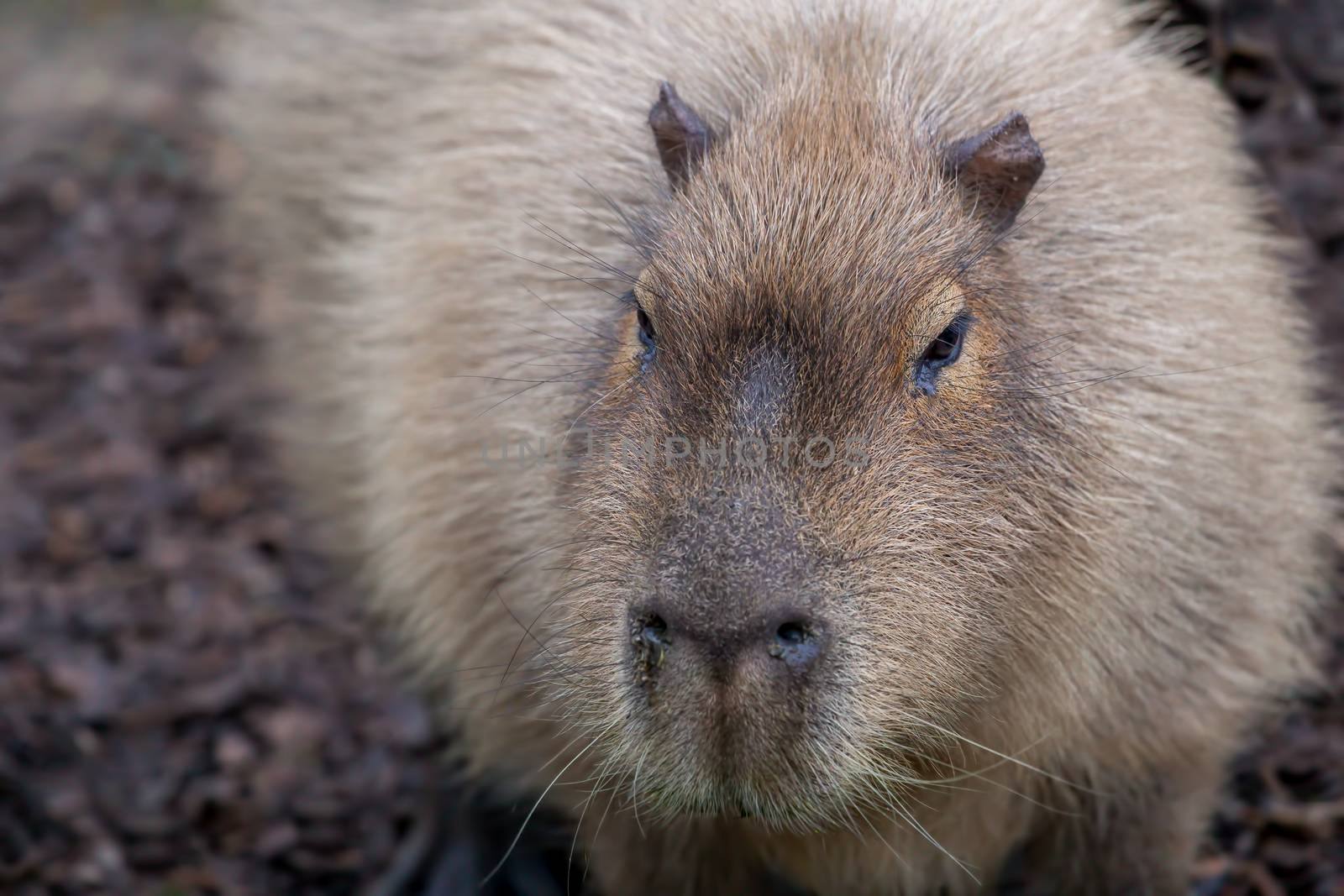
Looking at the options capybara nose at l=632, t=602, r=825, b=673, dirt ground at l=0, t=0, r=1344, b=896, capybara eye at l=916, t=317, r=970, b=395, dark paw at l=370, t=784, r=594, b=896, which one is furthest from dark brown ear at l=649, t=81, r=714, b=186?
dirt ground at l=0, t=0, r=1344, b=896

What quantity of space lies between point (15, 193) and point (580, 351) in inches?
184

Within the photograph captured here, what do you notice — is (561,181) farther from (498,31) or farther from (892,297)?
(892,297)

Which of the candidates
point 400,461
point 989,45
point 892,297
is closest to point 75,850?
point 400,461

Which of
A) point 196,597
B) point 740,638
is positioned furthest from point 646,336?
point 196,597

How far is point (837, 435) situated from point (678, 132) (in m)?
0.83

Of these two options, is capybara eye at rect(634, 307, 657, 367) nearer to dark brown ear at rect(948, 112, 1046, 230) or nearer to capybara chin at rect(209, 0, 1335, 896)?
capybara chin at rect(209, 0, 1335, 896)

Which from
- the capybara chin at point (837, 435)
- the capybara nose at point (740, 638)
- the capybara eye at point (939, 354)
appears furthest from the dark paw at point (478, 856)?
the capybara eye at point (939, 354)

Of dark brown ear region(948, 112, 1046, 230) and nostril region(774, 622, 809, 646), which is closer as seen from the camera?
nostril region(774, 622, 809, 646)

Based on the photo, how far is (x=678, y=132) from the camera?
2.96 m

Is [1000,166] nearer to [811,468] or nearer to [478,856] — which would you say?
[811,468]

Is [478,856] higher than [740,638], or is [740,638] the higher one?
[740,638]

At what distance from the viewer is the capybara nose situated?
2354mm

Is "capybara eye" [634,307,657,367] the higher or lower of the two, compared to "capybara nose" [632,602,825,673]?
higher

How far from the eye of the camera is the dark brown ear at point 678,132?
296 cm
